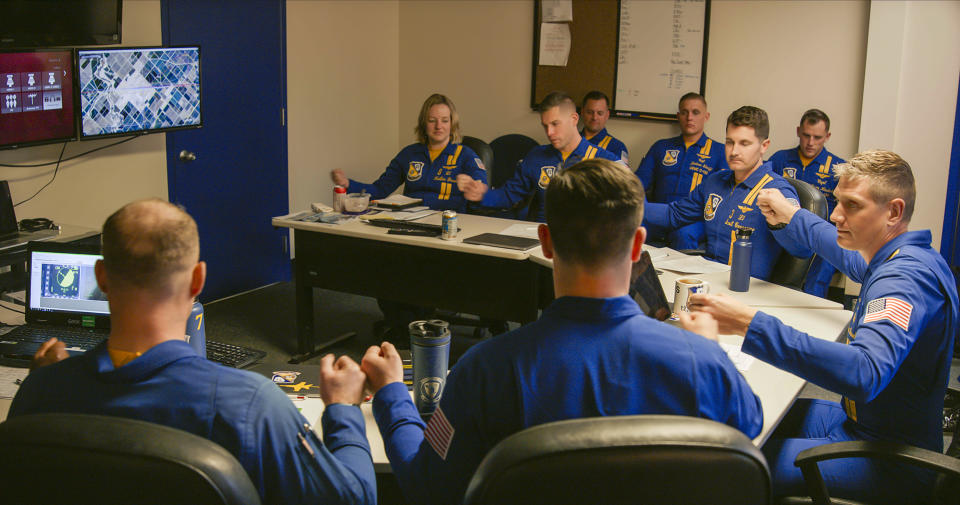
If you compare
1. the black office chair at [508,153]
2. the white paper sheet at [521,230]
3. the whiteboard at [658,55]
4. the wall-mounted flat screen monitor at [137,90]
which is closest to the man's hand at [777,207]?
the white paper sheet at [521,230]

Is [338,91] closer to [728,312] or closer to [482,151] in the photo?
[482,151]

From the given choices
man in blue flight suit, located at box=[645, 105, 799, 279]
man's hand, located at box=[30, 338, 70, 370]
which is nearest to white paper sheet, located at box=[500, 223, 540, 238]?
man in blue flight suit, located at box=[645, 105, 799, 279]

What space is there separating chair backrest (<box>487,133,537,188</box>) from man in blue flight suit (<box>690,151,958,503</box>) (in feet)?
12.7

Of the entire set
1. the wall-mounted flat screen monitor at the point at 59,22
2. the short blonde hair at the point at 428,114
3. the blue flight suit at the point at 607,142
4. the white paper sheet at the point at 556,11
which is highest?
the white paper sheet at the point at 556,11

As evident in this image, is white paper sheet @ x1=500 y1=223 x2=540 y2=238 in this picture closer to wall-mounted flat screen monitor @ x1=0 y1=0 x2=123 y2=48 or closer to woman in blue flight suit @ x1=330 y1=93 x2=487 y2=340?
woman in blue flight suit @ x1=330 y1=93 x2=487 y2=340

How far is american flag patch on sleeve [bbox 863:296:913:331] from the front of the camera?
6.11 feet

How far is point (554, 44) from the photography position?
613cm

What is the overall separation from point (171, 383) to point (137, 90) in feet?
10.7

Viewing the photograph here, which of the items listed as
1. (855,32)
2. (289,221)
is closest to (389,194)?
(289,221)

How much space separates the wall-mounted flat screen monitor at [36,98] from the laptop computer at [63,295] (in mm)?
1422

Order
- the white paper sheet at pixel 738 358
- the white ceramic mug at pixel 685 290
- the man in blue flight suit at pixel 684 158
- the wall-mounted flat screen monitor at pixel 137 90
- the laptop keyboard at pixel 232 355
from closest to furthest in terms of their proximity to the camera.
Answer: the white paper sheet at pixel 738 358
the laptop keyboard at pixel 232 355
the white ceramic mug at pixel 685 290
the wall-mounted flat screen monitor at pixel 137 90
the man in blue flight suit at pixel 684 158

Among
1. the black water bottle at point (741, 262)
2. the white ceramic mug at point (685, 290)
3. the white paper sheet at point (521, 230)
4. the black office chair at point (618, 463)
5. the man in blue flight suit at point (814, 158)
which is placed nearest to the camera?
the black office chair at point (618, 463)

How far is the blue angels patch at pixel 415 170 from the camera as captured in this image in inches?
191

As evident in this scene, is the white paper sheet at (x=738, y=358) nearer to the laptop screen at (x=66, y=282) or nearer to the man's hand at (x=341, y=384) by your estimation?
the man's hand at (x=341, y=384)
